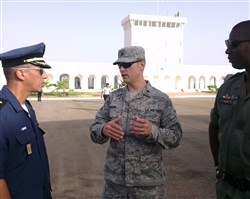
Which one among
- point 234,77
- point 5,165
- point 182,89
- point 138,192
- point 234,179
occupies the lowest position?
point 182,89

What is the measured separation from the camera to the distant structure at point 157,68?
4338 centimetres

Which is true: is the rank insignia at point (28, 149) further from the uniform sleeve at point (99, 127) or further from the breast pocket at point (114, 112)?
the breast pocket at point (114, 112)

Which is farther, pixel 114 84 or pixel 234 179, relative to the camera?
pixel 114 84

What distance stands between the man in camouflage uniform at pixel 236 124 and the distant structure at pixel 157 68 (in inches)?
1406

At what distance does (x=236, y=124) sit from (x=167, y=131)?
62 cm

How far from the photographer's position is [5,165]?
198 centimetres

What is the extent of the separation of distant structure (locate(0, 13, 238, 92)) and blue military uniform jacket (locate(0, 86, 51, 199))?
35.4m

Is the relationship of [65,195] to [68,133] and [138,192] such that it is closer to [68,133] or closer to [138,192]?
[138,192]

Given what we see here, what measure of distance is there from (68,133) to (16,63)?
7.49 metres

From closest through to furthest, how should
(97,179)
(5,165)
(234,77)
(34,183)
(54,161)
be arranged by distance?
1. (5,165)
2. (34,183)
3. (234,77)
4. (97,179)
5. (54,161)

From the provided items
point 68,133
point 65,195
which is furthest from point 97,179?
point 68,133

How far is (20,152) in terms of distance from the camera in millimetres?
2051

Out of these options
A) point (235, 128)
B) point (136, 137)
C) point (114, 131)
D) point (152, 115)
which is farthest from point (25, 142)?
point (235, 128)

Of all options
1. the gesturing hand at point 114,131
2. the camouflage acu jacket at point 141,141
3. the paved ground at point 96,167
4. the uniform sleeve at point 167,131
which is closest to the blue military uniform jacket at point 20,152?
the gesturing hand at point 114,131
